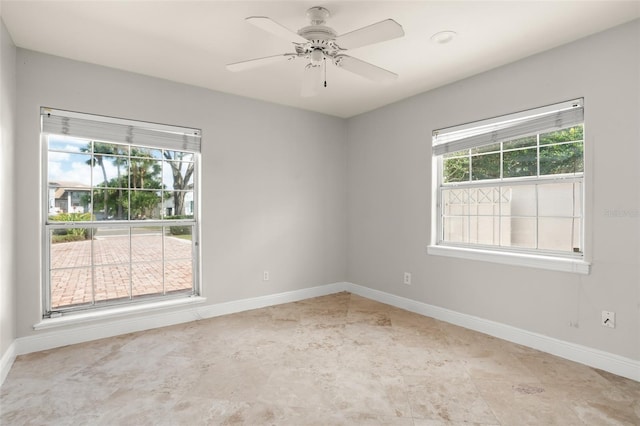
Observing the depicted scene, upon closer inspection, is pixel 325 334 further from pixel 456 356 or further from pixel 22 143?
pixel 22 143

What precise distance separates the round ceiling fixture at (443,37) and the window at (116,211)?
245 centimetres

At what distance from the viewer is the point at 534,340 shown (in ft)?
9.32

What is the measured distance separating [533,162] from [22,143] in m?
4.28

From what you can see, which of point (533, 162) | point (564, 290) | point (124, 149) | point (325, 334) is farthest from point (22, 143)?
point (564, 290)

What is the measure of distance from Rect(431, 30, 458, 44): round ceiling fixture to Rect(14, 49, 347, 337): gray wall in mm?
2163

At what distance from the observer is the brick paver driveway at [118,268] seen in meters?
3.04

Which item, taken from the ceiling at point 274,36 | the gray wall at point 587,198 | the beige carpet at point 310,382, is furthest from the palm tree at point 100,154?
the gray wall at point 587,198

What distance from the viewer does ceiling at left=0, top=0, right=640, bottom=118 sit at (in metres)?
2.18

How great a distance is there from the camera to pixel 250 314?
379 centimetres

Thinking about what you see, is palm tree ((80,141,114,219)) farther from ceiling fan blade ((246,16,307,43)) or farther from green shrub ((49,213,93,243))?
ceiling fan blade ((246,16,307,43))

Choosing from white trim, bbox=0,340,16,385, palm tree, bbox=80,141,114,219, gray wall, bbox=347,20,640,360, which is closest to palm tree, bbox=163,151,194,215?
palm tree, bbox=80,141,114,219

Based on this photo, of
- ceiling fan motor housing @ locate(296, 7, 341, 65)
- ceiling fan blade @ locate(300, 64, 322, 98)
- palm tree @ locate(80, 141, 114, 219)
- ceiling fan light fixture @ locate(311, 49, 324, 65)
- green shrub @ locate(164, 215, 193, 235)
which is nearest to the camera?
ceiling fan motor housing @ locate(296, 7, 341, 65)

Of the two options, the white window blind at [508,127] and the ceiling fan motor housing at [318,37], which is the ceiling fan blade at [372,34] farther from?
the white window blind at [508,127]

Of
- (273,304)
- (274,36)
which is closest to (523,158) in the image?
(274,36)
